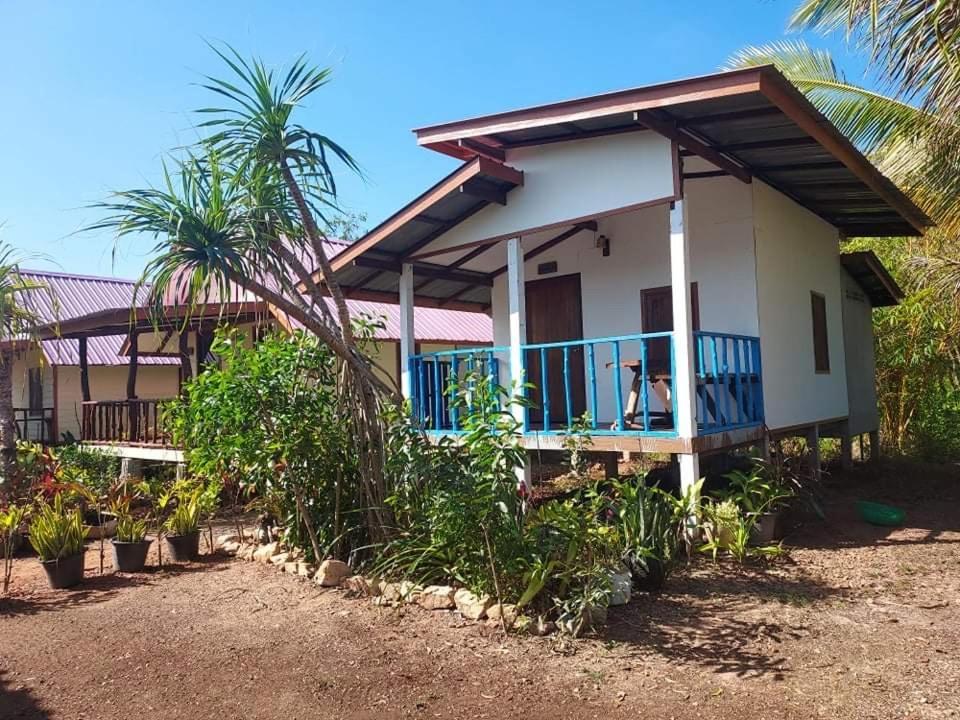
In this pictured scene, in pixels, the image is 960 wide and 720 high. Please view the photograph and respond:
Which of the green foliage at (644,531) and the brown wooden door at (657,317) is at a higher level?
the brown wooden door at (657,317)

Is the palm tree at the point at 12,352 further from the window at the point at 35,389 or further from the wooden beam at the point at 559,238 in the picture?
the window at the point at 35,389

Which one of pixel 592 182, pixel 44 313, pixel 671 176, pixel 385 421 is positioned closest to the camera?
pixel 385 421

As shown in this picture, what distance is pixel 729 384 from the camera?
8.27 metres

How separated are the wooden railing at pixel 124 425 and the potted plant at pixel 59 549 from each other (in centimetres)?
485

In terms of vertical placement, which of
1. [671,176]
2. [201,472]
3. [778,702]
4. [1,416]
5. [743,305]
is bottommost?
[778,702]

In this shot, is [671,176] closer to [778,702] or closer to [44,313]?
[778,702]

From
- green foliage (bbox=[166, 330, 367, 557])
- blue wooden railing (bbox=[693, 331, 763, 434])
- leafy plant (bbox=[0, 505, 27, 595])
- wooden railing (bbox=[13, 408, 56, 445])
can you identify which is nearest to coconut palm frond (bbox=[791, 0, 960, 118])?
blue wooden railing (bbox=[693, 331, 763, 434])

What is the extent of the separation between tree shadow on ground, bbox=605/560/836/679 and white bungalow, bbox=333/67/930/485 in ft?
3.83

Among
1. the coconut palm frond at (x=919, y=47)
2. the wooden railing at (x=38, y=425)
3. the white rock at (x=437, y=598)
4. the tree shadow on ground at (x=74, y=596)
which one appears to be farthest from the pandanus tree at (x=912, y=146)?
the wooden railing at (x=38, y=425)

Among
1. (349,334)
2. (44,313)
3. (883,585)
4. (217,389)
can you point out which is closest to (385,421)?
(349,334)

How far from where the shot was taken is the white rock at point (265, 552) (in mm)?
7555

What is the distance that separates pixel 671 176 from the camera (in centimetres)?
730

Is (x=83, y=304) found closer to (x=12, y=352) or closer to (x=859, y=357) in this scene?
(x=12, y=352)

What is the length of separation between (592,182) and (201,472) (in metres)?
4.69
